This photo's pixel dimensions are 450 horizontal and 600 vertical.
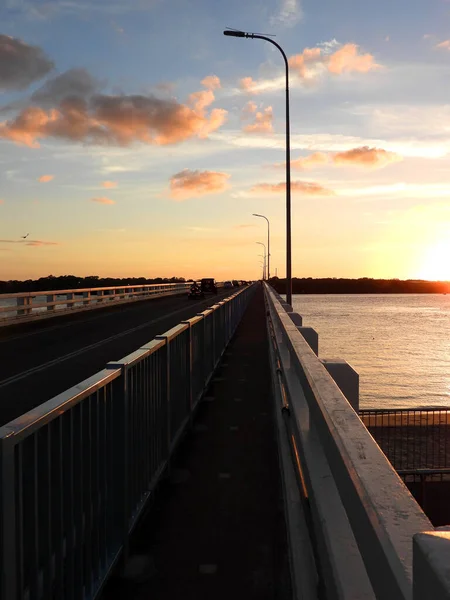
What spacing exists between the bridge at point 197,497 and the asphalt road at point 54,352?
383cm

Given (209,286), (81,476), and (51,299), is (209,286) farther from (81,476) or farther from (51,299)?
(81,476)

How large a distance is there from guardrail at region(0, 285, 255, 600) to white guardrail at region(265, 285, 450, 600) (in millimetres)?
1263

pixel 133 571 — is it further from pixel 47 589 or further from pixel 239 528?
pixel 47 589

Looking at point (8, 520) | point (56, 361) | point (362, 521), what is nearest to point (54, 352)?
point (56, 361)

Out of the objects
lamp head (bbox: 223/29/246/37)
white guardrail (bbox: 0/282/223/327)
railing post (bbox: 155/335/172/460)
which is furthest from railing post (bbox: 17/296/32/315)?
railing post (bbox: 155/335/172/460)

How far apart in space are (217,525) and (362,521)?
11.8ft

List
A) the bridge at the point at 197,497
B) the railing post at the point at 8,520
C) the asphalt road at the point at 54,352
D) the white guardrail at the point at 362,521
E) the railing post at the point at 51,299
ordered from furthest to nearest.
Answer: the railing post at the point at 51,299 < the asphalt road at the point at 54,352 < the railing post at the point at 8,520 < the bridge at the point at 197,497 < the white guardrail at the point at 362,521

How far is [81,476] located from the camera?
3.56 metres

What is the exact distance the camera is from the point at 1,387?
12391 mm

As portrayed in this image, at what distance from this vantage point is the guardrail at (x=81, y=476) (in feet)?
8.70

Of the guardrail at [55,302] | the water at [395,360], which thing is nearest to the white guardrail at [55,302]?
the guardrail at [55,302]

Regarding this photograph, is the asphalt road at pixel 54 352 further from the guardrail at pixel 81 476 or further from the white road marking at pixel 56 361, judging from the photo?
the guardrail at pixel 81 476

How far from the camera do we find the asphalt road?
11.7m

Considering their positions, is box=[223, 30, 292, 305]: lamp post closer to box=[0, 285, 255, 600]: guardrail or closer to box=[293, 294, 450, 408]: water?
box=[0, 285, 255, 600]: guardrail
